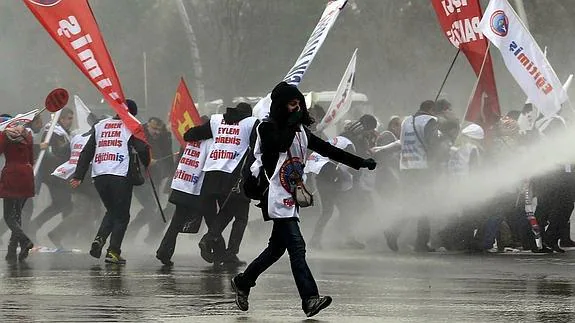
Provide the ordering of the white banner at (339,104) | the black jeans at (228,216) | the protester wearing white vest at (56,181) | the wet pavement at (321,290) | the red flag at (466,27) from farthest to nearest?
the protester wearing white vest at (56,181)
the white banner at (339,104)
the red flag at (466,27)
the black jeans at (228,216)
the wet pavement at (321,290)

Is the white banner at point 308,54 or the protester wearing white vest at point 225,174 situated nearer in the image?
the protester wearing white vest at point 225,174

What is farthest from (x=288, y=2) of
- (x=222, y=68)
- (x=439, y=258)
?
(x=439, y=258)

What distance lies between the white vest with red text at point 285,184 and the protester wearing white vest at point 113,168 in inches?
217

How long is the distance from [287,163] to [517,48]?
27.4ft

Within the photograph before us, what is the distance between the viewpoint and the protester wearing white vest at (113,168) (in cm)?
1545

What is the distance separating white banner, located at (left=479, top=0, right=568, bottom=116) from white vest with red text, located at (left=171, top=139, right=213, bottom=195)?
426 centimetres

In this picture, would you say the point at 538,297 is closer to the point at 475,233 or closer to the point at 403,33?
the point at 475,233

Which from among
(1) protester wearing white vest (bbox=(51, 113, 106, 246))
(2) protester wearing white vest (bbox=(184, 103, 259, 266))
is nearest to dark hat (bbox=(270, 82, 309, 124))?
(2) protester wearing white vest (bbox=(184, 103, 259, 266))

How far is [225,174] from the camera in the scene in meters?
15.0

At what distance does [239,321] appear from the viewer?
9.57 meters

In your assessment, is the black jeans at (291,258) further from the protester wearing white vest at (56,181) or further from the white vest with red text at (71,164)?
the protester wearing white vest at (56,181)

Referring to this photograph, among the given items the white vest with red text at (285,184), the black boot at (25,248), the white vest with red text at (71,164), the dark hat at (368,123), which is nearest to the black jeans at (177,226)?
the black boot at (25,248)

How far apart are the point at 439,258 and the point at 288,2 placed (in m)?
33.5

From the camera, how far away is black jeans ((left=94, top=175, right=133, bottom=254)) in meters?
15.5
